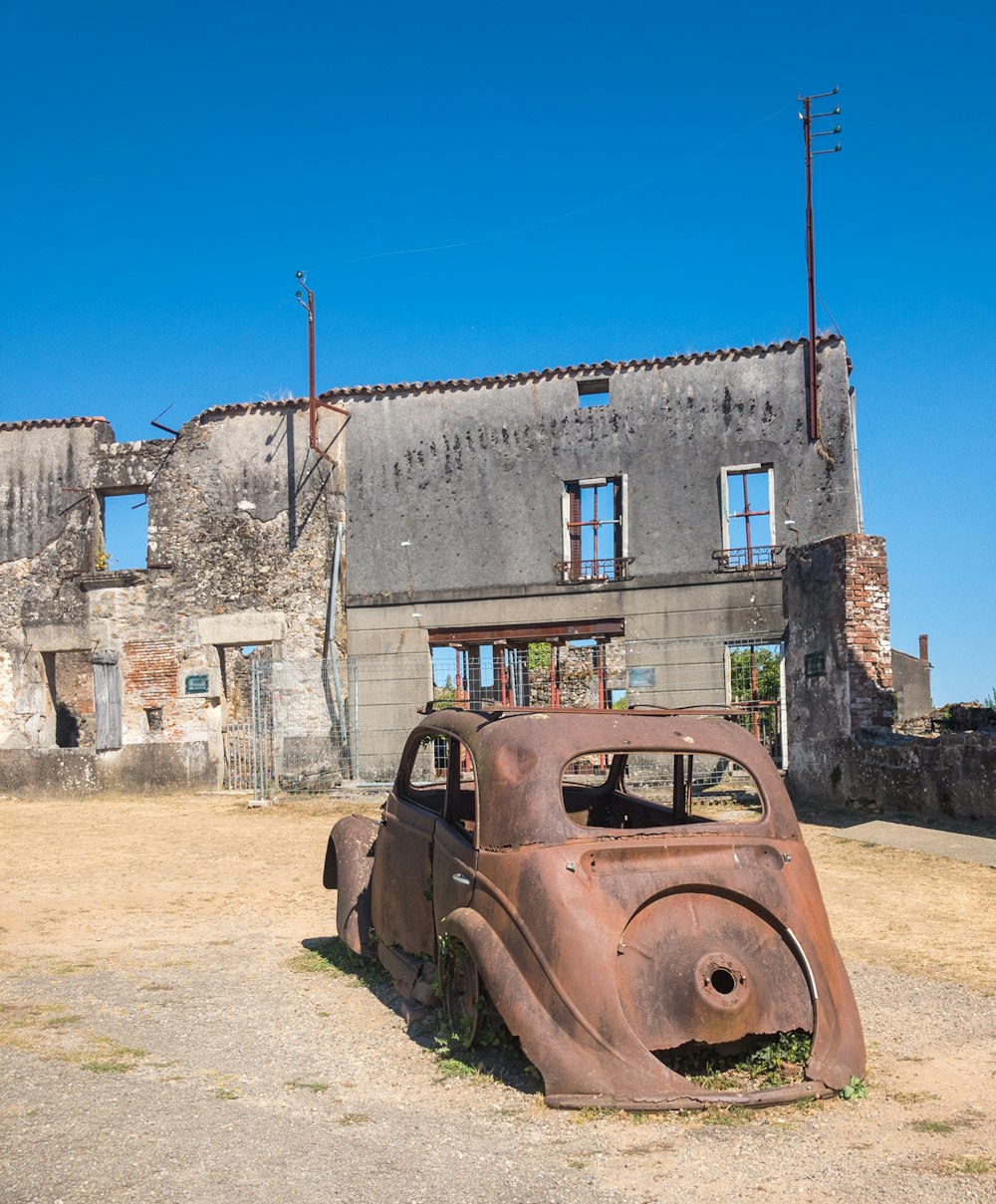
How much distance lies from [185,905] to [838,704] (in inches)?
355

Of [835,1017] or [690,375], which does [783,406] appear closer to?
[690,375]

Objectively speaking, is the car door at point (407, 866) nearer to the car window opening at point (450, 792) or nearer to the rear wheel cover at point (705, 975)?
the car window opening at point (450, 792)

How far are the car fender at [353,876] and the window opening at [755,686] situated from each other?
38.7ft

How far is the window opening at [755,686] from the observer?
18.9 m

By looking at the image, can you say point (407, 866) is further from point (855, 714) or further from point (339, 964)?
point (855, 714)

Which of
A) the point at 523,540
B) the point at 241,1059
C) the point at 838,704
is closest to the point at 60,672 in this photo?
the point at 523,540

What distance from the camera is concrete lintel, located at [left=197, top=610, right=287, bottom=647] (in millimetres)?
21375

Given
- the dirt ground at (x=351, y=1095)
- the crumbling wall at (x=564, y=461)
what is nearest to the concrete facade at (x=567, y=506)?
the crumbling wall at (x=564, y=461)

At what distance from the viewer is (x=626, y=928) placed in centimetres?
443

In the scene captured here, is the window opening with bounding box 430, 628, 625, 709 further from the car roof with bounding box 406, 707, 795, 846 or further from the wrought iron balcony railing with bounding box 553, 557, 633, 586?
the car roof with bounding box 406, 707, 795, 846

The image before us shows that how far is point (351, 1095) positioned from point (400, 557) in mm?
17151

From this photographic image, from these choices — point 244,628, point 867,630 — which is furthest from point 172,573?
point 867,630

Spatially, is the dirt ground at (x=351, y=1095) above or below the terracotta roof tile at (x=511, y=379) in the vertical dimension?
below

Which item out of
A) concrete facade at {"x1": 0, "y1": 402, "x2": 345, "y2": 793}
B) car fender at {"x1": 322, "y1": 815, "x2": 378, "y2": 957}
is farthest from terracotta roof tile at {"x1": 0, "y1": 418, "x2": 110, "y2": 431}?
car fender at {"x1": 322, "y1": 815, "x2": 378, "y2": 957}
